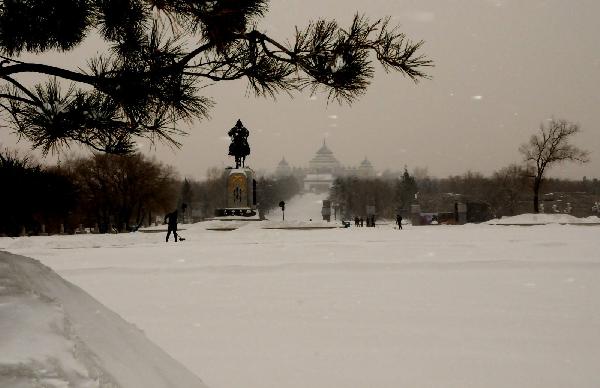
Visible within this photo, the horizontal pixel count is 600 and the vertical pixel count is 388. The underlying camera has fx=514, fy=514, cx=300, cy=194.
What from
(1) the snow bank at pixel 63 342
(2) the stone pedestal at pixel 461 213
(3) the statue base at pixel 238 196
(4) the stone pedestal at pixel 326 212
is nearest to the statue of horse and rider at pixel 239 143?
(3) the statue base at pixel 238 196

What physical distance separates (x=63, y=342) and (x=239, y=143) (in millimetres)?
33774

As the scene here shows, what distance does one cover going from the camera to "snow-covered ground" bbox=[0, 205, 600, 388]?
13.6ft

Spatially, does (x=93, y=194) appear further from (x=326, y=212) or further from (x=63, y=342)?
(x=63, y=342)

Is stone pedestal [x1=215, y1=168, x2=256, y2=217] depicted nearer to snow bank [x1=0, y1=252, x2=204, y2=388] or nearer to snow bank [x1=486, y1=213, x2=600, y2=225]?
snow bank [x1=486, y1=213, x2=600, y2=225]

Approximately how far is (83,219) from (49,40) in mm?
46442

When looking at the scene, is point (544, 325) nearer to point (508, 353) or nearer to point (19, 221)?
point (508, 353)

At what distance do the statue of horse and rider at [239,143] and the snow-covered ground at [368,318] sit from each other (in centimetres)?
2486

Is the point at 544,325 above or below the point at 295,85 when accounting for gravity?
below

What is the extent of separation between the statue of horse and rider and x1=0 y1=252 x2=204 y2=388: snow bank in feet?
105

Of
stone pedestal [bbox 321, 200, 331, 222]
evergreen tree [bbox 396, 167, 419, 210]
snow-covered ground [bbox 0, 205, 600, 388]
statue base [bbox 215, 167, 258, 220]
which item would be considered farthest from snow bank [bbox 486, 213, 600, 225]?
evergreen tree [bbox 396, 167, 419, 210]

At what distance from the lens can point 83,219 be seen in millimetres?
48500

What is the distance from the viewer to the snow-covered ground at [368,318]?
415 centimetres

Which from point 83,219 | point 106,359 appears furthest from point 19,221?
point 83,219

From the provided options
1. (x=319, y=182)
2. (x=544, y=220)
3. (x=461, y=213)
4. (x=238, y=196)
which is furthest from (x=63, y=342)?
(x=319, y=182)
